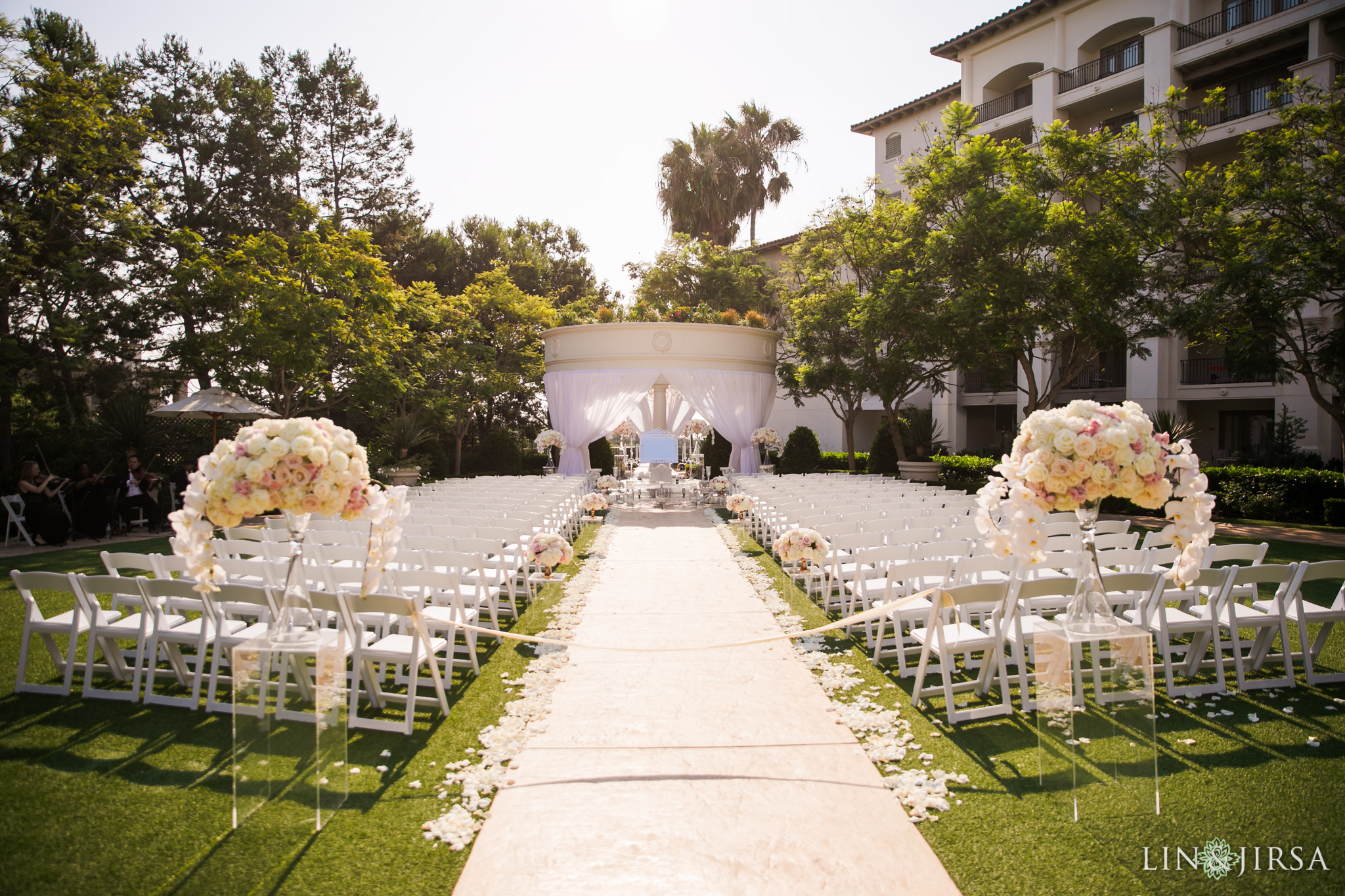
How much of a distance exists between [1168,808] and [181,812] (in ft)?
14.8

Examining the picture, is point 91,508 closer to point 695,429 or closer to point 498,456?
point 498,456

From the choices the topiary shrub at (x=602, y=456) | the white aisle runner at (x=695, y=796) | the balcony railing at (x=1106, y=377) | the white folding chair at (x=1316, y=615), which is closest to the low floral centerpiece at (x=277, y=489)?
the white aisle runner at (x=695, y=796)

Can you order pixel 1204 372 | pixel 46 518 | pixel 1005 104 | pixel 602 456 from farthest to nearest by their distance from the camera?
pixel 1005 104, pixel 602 456, pixel 1204 372, pixel 46 518

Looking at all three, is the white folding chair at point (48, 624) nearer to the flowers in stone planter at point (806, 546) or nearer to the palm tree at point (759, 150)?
the flowers in stone planter at point (806, 546)

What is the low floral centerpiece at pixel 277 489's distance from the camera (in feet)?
10.5

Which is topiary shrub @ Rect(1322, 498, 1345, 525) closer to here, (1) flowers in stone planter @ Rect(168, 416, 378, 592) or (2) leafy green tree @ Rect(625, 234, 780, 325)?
(1) flowers in stone planter @ Rect(168, 416, 378, 592)

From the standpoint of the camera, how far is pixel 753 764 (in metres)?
3.94

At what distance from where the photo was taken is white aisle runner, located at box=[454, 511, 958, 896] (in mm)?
2934

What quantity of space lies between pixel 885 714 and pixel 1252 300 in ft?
37.7

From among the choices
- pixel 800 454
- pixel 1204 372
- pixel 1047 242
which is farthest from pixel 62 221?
pixel 1204 372

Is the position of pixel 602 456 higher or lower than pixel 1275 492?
higher

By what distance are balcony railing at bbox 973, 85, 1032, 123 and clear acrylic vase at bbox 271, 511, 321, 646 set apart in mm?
26063

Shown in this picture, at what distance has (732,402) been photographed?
19625 millimetres

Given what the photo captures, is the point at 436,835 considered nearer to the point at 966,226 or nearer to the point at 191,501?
the point at 191,501
